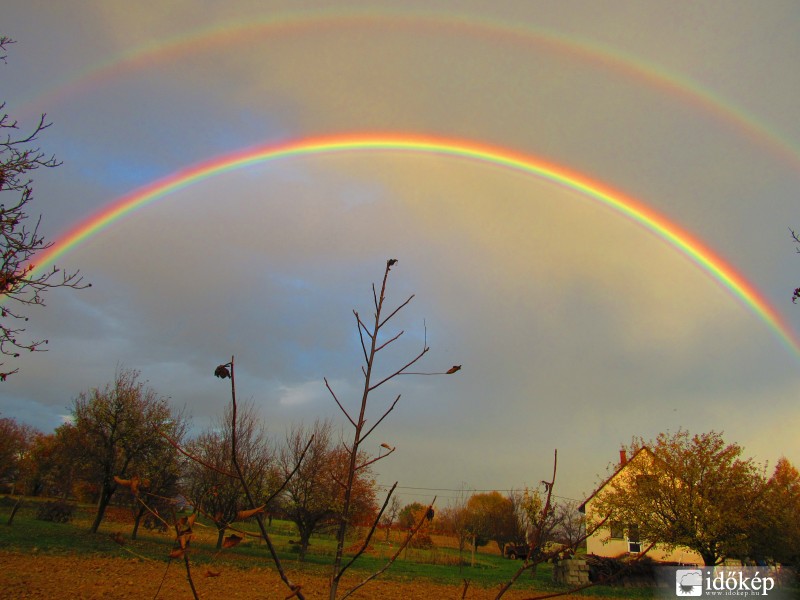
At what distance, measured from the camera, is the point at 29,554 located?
15781 millimetres

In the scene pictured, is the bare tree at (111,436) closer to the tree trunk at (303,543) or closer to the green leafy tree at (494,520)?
the tree trunk at (303,543)

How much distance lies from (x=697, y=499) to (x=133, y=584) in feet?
67.5

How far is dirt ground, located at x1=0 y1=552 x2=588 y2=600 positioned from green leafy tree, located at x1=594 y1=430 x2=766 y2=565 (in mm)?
7487

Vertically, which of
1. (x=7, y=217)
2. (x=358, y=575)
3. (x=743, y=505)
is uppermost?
(x=7, y=217)

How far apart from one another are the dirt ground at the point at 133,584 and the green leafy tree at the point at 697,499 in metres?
7.49

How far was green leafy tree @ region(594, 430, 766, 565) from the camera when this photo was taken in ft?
66.8

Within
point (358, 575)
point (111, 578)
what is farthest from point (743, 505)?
point (111, 578)

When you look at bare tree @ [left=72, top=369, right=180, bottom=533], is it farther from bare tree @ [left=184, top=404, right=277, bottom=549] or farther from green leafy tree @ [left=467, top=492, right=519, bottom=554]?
green leafy tree @ [left=467, top=492, right=519, bottom=554]

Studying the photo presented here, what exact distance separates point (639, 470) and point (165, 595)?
64.8 ft

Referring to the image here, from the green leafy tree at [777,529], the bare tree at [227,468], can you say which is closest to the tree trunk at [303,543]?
the bare tree at [227,468]

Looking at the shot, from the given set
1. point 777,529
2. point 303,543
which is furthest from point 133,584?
point 777,529

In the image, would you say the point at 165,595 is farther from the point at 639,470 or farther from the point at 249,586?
the point at 639,470

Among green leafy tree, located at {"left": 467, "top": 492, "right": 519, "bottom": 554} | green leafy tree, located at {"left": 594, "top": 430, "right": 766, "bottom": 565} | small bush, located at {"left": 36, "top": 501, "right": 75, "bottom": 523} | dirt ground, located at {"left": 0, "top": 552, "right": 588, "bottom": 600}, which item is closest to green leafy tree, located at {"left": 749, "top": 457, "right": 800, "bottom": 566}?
green leafy tree, located at {"left": 594, "top": 430, "right": 766, "bottom": 565}

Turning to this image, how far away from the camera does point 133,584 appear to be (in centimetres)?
1302
